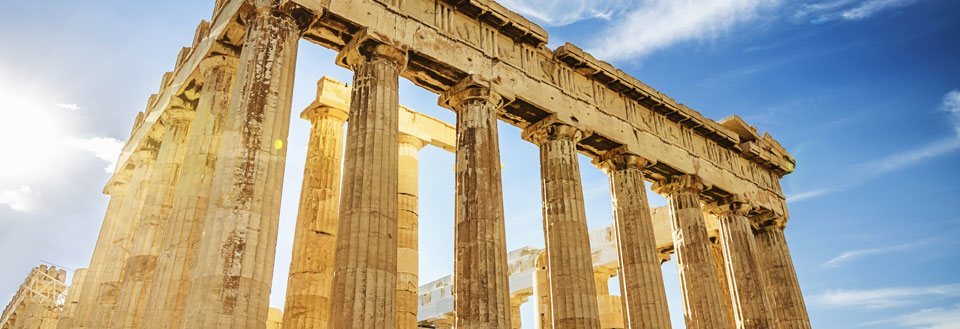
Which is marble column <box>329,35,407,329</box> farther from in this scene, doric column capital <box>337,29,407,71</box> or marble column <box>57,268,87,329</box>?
marble column <box>57,268,87,329</box>

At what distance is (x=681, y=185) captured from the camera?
25.0 metres

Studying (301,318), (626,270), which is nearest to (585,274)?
(626,270)

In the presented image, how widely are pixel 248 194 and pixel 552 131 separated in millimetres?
Result: 10884

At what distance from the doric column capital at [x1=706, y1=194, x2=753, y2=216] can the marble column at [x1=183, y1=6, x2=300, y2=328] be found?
19.1m

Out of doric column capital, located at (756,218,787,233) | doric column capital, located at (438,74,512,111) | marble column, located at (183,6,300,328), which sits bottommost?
marble column, located at (183,6,300,328)

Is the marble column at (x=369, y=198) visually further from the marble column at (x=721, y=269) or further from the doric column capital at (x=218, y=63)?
the marble column at (x=721, y=269)

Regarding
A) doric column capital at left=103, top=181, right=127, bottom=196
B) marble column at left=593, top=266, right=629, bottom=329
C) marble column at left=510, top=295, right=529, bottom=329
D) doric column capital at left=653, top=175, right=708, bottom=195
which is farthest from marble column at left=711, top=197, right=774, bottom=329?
doric column capital at left=103, top=181, right=127, bottom=196

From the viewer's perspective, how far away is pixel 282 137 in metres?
14.0

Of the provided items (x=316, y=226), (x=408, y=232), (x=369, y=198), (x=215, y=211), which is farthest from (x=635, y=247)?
(x=215, y=211)

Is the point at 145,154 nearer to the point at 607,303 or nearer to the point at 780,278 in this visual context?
the point at 607,303

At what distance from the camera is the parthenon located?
1348cm

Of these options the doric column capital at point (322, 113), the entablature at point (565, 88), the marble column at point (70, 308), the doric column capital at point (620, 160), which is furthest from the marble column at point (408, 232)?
the marble column at point (70, 308)

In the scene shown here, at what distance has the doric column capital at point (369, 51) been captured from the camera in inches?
658

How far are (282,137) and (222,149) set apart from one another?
132 cm
